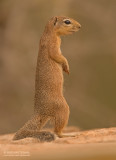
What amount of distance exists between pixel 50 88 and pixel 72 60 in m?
4.01

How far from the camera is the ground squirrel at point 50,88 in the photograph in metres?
4.05

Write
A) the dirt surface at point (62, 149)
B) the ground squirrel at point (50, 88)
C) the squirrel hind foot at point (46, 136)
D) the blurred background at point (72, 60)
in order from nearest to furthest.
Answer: the dirt surface at point (62, 149) → the squirrel hind foot at point (46, 136) → the ground squirrel at point (50, 88) → the blurred background at point (72, 60)

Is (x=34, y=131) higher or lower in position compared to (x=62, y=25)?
lower

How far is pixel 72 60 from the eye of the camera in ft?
26.6

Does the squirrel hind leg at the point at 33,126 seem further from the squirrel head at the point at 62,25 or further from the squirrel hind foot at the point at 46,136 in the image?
the squirrel head at the point at 62,25

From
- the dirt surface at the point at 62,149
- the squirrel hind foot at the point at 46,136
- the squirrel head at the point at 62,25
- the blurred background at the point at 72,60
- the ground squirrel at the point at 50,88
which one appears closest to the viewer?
the dirt surface at the point at 62,149

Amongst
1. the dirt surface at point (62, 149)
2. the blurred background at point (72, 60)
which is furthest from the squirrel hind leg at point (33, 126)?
the blurred background at point (72, 60)

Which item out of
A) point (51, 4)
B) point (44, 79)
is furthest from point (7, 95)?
point (44, 79)

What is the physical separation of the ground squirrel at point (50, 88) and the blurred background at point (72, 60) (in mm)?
3640

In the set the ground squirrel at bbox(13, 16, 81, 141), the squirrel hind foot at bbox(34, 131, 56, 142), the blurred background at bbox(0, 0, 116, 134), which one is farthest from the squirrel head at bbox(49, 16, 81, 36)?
the blurred background at bbox(0, 0, 116, 134)

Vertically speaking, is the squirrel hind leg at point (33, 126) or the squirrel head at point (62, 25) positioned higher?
the squirrel head at point (62, 25)

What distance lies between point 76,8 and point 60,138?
15.0 ft

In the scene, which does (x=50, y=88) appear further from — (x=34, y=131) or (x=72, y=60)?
(x=72, y=60)

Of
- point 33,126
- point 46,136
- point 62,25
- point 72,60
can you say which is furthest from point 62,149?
point 72,60
